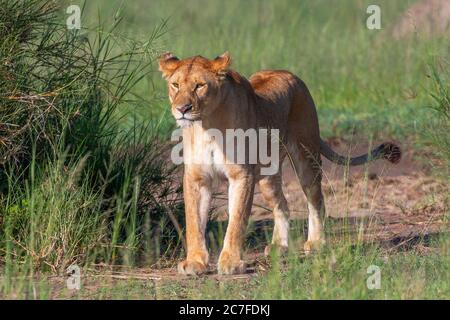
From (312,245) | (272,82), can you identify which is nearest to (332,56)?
(272,82)

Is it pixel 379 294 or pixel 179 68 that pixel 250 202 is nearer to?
pixel 179 68

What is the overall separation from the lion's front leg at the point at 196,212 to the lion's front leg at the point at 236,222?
0.12 meters

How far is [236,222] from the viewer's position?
5930 millimetres

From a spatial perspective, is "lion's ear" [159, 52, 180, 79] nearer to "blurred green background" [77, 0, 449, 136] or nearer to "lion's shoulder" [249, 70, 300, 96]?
"lion's shoulder" [249, 70, 300, 96]

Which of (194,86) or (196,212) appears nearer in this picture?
(194,86)

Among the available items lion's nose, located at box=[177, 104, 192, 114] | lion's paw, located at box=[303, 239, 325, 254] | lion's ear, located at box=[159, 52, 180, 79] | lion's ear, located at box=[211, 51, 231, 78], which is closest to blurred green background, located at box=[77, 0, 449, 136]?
lion's paw, located at box=[303, 239, 325, 254]

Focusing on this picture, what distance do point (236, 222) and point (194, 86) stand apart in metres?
0.73

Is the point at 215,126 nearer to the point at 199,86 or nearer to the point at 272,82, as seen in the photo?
the point at 199,86

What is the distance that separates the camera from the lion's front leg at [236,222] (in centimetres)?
580

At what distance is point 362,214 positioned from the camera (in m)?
7.66

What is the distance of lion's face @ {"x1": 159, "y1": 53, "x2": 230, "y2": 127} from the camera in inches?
225

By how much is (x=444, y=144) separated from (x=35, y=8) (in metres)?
2.55

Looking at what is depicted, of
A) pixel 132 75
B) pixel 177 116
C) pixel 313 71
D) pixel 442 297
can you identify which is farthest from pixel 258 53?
pixel 442 297

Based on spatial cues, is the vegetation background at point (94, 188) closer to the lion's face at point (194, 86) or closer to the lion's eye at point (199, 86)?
the lion's face at point (194, 86)
